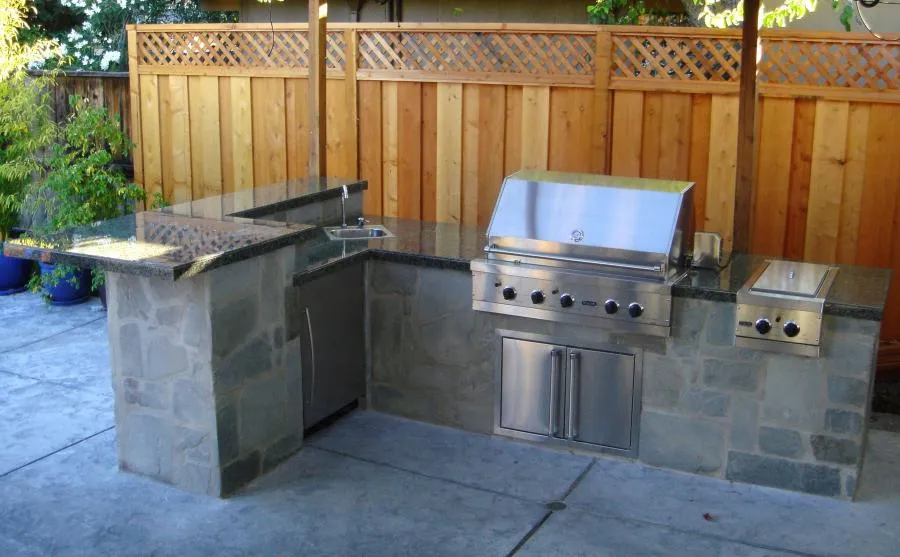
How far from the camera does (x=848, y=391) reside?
4660mm

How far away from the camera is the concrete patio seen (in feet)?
14.4

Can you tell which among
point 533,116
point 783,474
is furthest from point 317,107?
point 783,474

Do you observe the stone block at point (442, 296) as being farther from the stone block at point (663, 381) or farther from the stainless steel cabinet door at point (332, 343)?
the stone block at point (663, 381)

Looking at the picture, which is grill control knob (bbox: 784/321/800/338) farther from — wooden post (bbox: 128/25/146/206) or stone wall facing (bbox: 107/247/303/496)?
wooden post (bbox: 128/25/146/206)

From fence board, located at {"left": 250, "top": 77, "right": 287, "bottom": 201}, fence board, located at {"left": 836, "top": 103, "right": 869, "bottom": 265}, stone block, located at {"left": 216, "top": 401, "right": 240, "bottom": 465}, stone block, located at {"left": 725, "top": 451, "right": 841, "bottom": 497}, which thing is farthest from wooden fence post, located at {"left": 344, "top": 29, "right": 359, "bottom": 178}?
stone block, located at {"left": 725, "top": 451, "right": 841, "bottom": 497}

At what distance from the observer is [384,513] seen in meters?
4.67

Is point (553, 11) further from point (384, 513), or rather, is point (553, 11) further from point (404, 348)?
point (384, 513)

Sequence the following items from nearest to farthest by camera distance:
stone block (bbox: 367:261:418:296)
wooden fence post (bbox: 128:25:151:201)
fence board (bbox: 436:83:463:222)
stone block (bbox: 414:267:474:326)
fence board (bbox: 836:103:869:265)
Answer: stone block (bbox: 414:267:474:326), stone block (bbox: 367:261:418:296), fence board (bbox: 836:103:869:265), fence board (bbox: 436:83:463:222), wooden fence post (bbox: 128:25:151:201)

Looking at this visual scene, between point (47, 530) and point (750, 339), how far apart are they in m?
3.14

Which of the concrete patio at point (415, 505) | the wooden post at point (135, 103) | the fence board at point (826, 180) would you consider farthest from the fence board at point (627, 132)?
the wooden post at point (135, 103)

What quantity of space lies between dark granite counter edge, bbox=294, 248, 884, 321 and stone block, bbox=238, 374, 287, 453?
19.9 inches

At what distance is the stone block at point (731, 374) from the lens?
4.82m

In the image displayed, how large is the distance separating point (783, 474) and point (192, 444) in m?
2.68

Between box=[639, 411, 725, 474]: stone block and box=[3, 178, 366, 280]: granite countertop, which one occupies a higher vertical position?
box=[3, 178, 366, 280]: granite countertop
